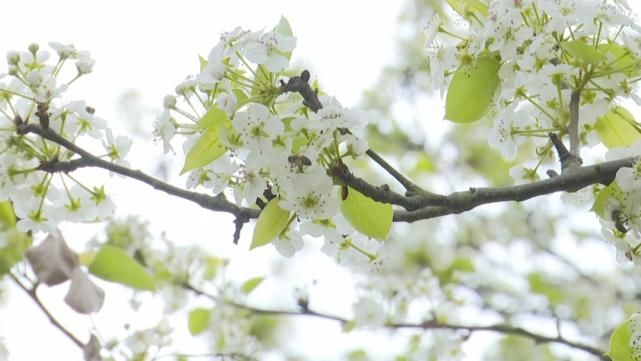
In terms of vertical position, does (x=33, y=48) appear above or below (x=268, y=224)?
above

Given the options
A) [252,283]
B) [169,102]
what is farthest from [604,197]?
[252,283]

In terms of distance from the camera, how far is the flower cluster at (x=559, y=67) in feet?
3.03

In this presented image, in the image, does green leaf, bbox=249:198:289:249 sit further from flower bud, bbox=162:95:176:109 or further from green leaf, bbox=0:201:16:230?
green leaf, bbox=0:201:16:230

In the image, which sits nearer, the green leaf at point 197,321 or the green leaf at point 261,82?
the green leaf at point 261,82

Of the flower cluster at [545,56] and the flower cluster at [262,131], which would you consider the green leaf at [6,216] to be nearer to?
the flower cluster at [262,131]

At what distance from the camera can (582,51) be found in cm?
91

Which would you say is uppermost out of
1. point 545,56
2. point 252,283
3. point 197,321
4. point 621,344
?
point 252,283

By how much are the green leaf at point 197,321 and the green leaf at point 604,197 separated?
133cm

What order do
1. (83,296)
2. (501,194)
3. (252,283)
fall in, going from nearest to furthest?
(501,194) < (83,296) < (252,283)

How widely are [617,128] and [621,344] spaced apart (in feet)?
0.89

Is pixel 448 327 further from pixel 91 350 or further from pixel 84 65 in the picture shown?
pixel 84 65

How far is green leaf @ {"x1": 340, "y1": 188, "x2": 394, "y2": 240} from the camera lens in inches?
35.6

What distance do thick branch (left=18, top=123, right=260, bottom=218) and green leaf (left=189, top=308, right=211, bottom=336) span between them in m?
1.16

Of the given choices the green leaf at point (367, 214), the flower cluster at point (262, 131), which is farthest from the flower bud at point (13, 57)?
the green leaf at point (367, 214)
